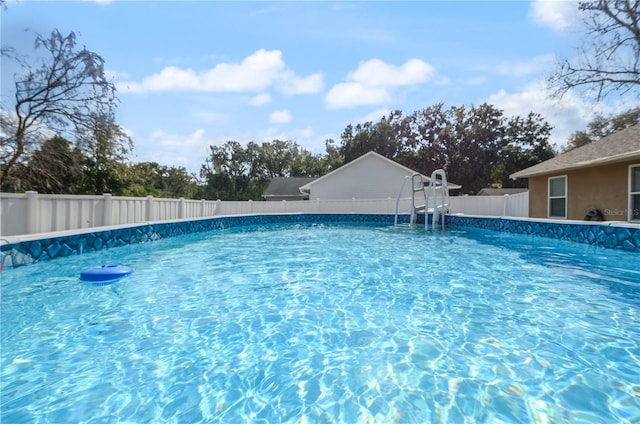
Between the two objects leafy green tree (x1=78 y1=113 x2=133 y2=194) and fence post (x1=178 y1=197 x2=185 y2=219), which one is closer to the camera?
fence post (x1=178 y1=197 x2=185 y2=219)

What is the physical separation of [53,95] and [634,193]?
21.4m

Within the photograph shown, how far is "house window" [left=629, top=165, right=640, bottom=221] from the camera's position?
9.65 metres

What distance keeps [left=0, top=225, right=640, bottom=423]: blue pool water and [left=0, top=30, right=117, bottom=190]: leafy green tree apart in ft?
35.2

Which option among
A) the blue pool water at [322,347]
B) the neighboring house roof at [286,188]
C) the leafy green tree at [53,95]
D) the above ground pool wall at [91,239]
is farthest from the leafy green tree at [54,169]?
the neighboring house roof at [286,188]

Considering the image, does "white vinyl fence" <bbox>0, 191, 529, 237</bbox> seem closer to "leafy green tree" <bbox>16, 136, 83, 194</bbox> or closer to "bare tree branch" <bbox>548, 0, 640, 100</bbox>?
"leafy green tree" <bbox>16, 136, 83, 194</bbox>

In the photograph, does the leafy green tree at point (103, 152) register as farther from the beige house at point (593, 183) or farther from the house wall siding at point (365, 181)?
the beige house at point (593, 183)

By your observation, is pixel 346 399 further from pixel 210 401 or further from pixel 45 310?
pixel 45 310

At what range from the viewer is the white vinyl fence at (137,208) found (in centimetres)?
634

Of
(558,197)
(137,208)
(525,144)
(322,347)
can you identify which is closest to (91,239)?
(137,208)

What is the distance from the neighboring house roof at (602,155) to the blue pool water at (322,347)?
573 centimetres

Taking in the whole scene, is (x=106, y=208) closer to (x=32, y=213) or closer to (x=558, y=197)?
(x=32, y=213)

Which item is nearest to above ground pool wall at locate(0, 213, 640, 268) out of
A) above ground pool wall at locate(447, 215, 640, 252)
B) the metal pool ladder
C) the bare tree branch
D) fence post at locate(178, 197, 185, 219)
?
above ground pool wall at locate(447, 215, 640, 252)

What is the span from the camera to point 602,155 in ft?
35.1

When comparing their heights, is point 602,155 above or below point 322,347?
above
